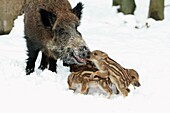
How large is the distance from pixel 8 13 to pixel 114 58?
3339 mm

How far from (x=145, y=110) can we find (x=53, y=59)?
192 centimetres

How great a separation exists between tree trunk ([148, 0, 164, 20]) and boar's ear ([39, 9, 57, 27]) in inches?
200

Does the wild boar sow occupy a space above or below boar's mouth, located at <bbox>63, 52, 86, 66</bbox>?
above

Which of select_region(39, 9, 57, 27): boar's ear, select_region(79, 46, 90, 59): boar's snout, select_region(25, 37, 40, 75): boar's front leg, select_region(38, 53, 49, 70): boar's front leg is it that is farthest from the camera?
select_region(38, 53, 49, 70): boar's front leg

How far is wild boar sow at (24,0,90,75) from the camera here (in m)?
5.69

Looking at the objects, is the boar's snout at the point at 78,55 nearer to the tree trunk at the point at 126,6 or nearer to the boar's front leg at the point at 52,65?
the boar's front leg at the point at 52,65

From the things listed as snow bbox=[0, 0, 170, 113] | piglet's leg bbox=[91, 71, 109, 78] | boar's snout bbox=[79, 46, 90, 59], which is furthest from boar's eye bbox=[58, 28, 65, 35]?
piglet's leg bbox=[91, 71, 109, 78]

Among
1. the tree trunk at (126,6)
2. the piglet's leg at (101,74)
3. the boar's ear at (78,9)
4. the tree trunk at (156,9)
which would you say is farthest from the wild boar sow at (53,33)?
the tree trunk at (126,6)

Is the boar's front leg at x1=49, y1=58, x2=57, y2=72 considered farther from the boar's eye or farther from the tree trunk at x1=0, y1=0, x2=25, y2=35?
the tree trunk at x1=0, y1=0, x2=25, y2=35

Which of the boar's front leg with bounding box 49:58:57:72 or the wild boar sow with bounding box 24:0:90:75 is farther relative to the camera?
the boar's front leg with bounding box 49:58:57:72

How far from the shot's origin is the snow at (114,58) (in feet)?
16.9

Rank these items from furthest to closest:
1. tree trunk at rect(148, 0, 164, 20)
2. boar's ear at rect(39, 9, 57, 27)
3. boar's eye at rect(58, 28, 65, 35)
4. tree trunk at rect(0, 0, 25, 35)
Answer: tree trunk at rect(148, 0, 164, 20) < tree trunk at rect(0, 0, 25, 35) < boar's ear at rect(39, 9, 57, 27) < boar's eye at rect(58, 28, 65, 35)

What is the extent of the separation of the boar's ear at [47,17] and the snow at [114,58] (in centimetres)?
73

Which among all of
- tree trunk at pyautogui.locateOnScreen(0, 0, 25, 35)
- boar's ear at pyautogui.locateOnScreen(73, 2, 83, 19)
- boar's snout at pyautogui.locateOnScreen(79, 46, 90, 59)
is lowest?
boar's snout at pyautogui.locateOnScreen(79, 46, 90, 59)
